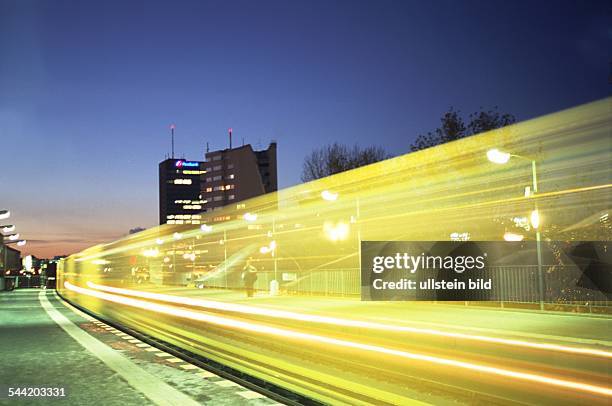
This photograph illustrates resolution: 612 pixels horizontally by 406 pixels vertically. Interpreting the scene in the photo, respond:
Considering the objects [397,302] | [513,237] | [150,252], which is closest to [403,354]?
[397,302]

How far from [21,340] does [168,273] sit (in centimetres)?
3830

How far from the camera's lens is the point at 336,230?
3541 centimetres

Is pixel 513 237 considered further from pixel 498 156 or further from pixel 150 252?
pixel 150 252

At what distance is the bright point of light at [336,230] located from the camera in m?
34.9

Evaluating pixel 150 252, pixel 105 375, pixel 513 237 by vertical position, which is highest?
pixel 150 252

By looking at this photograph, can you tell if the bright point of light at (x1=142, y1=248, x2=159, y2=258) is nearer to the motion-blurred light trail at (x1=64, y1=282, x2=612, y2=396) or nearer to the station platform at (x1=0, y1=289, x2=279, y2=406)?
the motion-blurred light trail at (x1=64, y1=282, x2=612, y2=396)

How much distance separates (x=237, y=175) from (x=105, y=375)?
159 m

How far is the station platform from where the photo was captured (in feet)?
27.2

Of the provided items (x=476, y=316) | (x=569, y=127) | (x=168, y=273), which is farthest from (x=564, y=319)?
(x=168, y=273)

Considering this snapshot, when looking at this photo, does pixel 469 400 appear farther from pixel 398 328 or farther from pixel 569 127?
pixel 569 127

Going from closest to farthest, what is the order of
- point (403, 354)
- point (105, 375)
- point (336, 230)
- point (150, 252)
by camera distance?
point (105, 375) → point (403, 354) → point (336, 230) → point (150, 252)

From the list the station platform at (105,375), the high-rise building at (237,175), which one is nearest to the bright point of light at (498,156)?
the station platform at (105,375)

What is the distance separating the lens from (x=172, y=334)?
17.4 meters

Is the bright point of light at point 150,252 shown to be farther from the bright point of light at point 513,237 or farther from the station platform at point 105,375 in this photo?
the station platform at point 105,375
